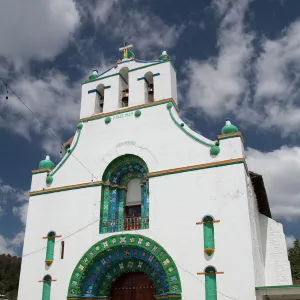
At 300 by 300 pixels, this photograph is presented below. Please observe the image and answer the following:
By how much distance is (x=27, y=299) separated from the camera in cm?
1334

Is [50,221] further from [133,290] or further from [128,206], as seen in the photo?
[133,290]

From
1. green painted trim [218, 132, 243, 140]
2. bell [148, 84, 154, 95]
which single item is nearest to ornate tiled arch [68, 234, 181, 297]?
green painted trim [218, 132, 243, 140]


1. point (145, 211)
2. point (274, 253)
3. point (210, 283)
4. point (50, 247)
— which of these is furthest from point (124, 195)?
point (274, 253)

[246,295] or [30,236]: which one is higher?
[30,236]

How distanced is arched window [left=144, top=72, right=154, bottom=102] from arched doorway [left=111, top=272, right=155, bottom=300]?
6.72 m

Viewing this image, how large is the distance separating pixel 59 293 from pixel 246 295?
624cm

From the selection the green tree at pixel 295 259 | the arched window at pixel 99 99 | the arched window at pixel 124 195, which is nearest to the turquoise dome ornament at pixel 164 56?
the arched window at pixel 99 99

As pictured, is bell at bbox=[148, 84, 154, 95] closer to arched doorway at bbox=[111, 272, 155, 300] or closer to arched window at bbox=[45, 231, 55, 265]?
arched window at bbox=[45, 231, 55, 265]

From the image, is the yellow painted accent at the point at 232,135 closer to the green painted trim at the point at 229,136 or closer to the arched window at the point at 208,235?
the green painted trim at the point at 229,136

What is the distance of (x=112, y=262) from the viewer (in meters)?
12.8

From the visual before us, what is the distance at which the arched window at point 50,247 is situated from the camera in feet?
44.2

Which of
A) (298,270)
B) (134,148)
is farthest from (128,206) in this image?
(298,270)

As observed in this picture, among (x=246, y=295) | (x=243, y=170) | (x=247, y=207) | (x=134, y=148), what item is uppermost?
(x=134, y=148)

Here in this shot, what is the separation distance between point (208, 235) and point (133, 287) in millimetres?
3344
